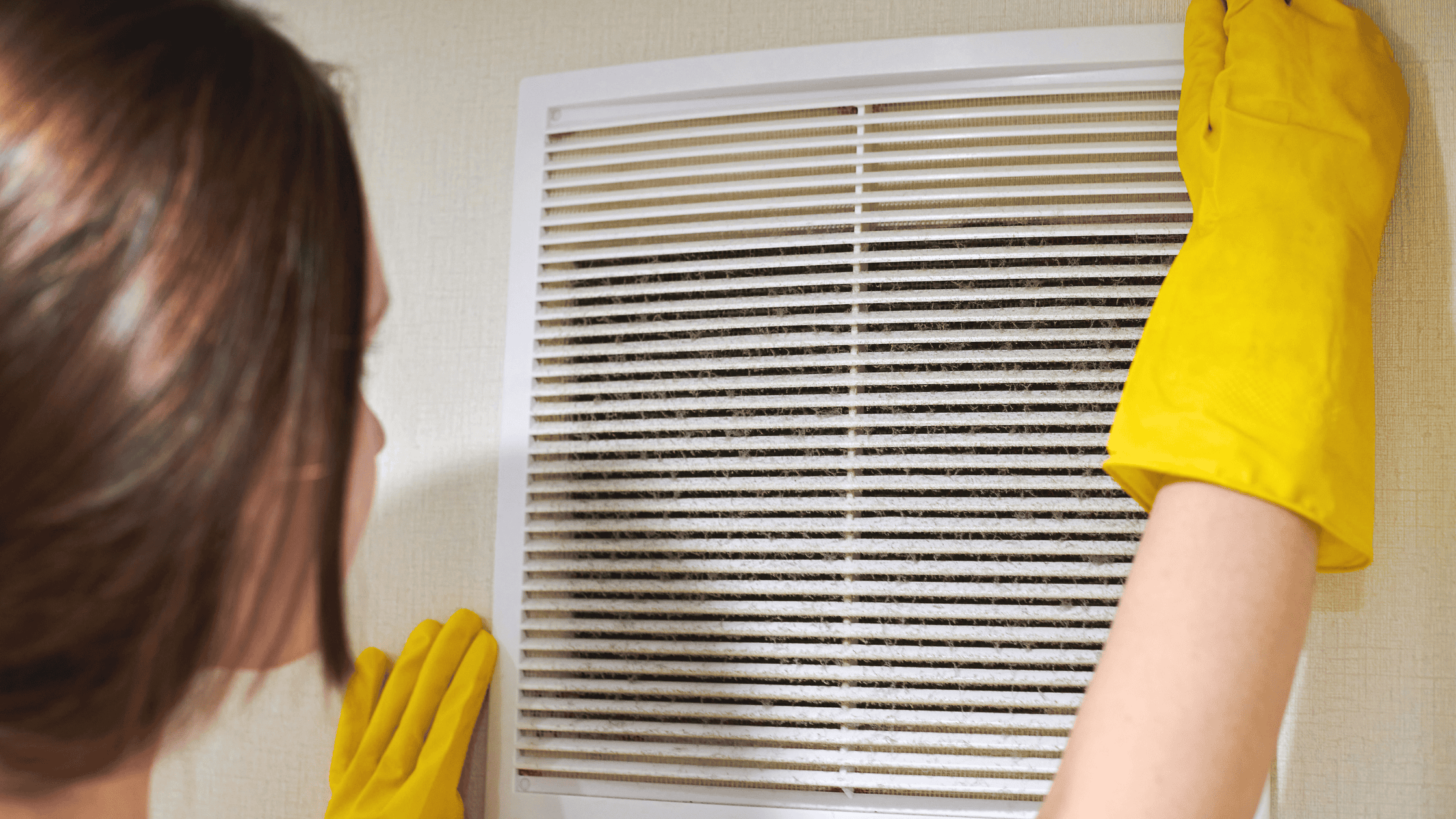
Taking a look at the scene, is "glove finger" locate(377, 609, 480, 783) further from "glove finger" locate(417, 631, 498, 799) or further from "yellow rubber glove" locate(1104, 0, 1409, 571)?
"yellow rubber glove" locate(1104, 0, 1409, 571)

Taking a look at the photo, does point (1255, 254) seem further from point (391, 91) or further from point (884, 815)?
point (391, 91)

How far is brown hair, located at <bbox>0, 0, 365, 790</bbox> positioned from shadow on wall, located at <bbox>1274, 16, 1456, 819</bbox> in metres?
0.81

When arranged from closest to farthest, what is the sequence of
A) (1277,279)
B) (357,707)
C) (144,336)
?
(144,336) → (1277,279) → (357,707)

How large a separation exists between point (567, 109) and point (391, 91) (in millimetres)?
225

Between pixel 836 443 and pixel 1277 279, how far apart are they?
0.35 m

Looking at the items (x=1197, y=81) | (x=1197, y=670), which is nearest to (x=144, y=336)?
(x=1197, y=670)

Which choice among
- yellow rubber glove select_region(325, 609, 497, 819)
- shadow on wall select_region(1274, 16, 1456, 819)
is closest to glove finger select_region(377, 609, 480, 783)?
yellow rubber glove select_region(325, 609, 497, 819)

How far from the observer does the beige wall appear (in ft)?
2.04

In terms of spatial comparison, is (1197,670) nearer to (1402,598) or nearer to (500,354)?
(1402,598)

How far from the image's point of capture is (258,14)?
0.42 m

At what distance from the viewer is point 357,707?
729mm

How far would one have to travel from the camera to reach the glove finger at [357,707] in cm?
71

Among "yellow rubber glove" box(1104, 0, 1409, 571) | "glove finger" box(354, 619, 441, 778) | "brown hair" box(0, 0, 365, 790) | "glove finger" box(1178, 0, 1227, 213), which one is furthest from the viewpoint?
"glove finger" box(354, 619, 441, 778)

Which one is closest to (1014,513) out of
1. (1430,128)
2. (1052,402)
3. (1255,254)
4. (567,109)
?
(1052,402)
